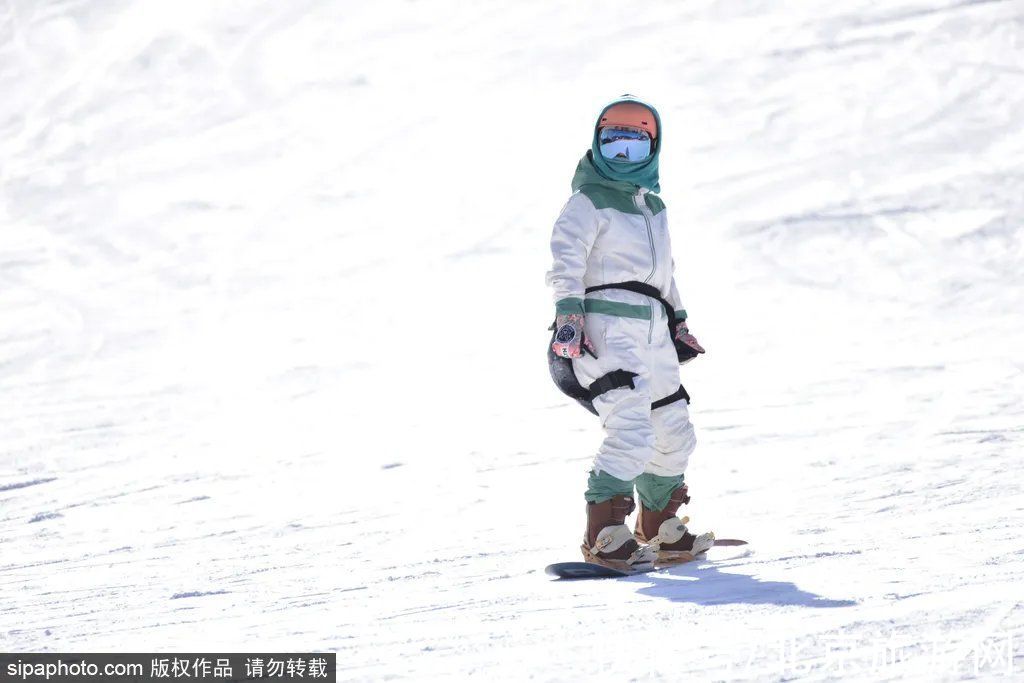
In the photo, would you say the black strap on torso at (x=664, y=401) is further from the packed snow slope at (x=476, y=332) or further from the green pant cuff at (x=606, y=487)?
the packed snow slope at (x=476, y=332)

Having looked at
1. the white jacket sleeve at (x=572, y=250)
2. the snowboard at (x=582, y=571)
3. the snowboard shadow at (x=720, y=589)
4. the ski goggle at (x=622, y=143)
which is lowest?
the snowboard shadow at (x=720, y=589)

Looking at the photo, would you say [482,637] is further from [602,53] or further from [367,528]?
[602,53]

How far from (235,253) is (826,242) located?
227 inches

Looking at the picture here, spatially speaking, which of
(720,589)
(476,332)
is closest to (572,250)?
(720,589)

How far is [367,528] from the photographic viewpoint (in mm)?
5672

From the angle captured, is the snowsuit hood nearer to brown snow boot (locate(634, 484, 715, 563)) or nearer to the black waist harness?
the black waist harness

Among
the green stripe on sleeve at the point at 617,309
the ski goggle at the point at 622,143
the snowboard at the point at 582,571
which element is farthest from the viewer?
the ski goggle at the point at 622,143

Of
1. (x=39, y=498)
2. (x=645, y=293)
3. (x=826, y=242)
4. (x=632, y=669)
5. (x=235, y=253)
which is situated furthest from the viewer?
(x=235, y=253)

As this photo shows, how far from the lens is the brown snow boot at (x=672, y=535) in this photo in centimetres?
465

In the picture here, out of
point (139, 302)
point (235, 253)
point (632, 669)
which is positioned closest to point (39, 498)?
point (632, 669)

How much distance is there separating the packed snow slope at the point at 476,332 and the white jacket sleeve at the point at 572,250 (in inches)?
36.4

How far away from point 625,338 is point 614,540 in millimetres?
664

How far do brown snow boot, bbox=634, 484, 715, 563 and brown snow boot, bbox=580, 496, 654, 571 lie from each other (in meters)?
0.12

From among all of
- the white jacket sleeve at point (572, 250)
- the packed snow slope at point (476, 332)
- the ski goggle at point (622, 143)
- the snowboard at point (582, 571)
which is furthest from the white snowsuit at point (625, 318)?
the packed snow slope at point (476, 332)
